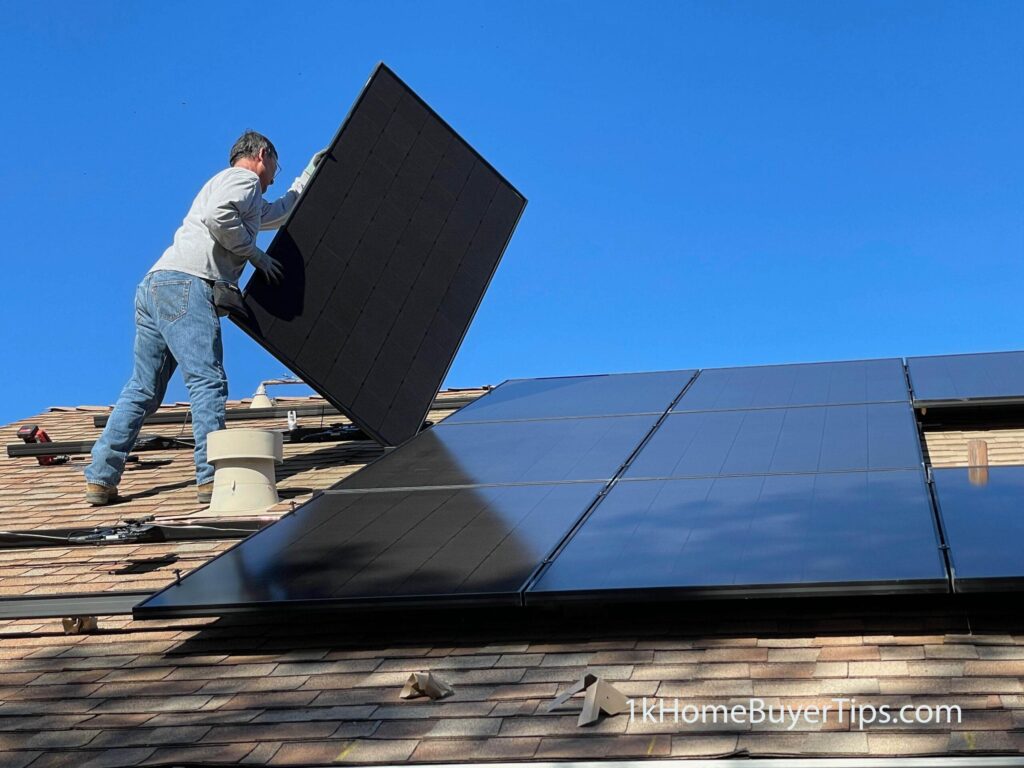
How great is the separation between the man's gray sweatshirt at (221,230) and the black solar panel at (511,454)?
155cm

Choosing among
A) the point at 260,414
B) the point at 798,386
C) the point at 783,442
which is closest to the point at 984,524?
the point at 783,442

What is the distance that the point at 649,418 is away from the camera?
7.61m

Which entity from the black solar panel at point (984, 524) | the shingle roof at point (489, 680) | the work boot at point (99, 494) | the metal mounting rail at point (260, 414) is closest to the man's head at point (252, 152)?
the work boot at point (99, 494)

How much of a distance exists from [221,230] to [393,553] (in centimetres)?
312

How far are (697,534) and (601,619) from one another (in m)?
0.49

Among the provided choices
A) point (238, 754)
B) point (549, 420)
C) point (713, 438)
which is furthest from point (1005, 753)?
point (549, 420)

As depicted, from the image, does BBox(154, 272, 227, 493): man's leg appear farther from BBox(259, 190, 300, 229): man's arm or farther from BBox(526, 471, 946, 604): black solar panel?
BBox(526, 471, 946, 604): black solar panel

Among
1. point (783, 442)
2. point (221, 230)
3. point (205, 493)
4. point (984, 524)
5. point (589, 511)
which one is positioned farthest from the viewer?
point (205, 493)

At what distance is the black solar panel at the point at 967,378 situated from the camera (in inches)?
298

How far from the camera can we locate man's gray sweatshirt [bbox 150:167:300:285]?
303 inches

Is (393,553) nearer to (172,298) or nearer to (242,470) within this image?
(242,470)

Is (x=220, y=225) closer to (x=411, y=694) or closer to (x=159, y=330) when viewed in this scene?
(x=159, y=330)

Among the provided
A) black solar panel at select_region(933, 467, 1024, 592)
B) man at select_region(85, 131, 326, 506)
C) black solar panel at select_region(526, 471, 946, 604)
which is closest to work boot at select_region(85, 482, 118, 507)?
man at select_region(85, 131, 326, 506)

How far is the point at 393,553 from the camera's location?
208 inches
